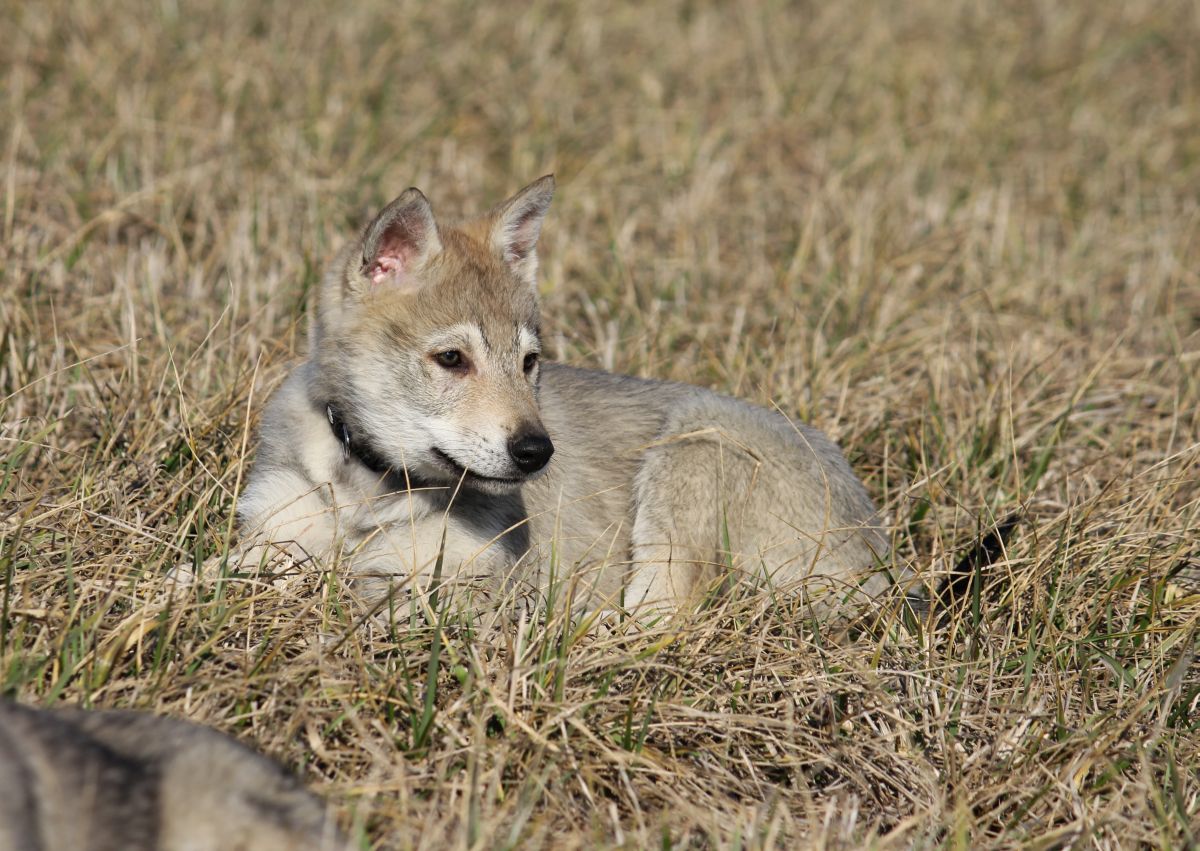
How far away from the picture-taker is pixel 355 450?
14.3 feet

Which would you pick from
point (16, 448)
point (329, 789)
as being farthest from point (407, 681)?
point (16, 448)

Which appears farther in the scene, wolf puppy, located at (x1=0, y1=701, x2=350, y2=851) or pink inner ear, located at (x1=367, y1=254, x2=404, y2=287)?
pink inner ear, located at (x1=367, y1=254, x2=404, y2=287)

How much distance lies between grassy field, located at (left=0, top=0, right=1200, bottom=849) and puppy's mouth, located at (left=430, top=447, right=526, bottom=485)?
20.7 inches

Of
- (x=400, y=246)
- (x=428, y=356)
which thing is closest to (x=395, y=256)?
(x=400, y=246)

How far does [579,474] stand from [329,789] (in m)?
1.96

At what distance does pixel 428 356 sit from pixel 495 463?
0.45 m

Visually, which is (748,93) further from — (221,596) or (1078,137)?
(221,596)

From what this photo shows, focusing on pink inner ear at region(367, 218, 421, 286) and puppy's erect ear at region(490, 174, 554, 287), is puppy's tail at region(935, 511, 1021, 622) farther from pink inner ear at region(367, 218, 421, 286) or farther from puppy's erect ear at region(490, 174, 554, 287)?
pink inner ear at region(367, 218, 421, 286)

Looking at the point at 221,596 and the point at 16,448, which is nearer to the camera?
the point at 221,596

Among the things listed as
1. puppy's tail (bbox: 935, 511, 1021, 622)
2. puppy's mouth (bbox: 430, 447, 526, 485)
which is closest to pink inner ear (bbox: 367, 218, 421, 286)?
puppy's mouth (bbox: 430, 447, 526, 485)

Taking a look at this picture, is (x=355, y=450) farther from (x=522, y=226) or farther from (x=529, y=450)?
(x=522, y=226)

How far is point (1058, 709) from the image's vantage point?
3.81 m

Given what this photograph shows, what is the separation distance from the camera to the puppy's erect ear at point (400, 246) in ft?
14.2

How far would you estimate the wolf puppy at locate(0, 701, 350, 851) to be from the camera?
2477mm
